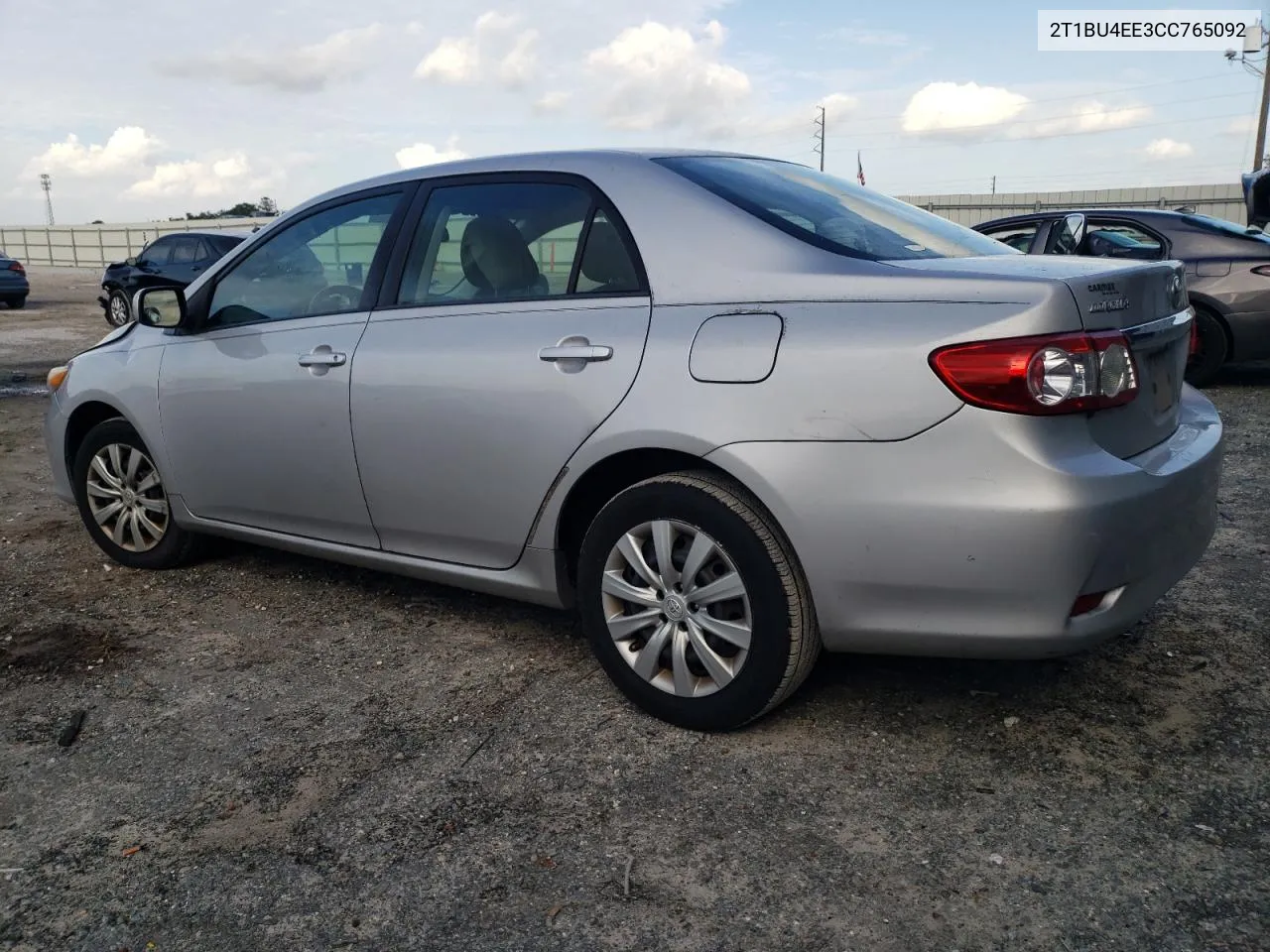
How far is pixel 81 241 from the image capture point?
47.6 m

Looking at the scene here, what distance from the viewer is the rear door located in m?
3.08

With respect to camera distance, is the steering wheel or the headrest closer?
the headrest

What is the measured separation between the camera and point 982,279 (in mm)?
2570

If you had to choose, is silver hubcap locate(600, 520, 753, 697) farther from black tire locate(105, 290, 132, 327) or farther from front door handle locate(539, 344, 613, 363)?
black tire locate(105, 290, 132, 327)

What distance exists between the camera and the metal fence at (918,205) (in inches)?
1014

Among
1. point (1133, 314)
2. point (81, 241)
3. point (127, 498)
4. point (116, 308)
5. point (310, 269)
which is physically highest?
point (81, 241)

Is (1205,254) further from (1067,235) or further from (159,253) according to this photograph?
(159,253)

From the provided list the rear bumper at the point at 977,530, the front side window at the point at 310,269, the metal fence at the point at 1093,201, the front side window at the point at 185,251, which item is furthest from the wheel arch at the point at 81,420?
the metal fence at the point at 1093,201

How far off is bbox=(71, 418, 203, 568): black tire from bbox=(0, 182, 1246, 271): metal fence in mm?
1352

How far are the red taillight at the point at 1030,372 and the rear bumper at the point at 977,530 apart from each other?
41 millimetres

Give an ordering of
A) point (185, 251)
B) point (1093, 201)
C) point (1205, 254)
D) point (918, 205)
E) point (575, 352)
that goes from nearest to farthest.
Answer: point (575, 352)
point (1205, 254)
point (918, 205)
point (185, 251)
point (1093, 201)

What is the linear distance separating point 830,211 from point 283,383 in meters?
1.96

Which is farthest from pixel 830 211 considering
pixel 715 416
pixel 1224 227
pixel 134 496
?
pixel 1224 227

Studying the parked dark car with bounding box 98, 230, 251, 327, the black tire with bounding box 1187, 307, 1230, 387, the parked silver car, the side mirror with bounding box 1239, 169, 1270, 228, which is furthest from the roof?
the parked dark car with bounding box 98, 230, 251, 327
